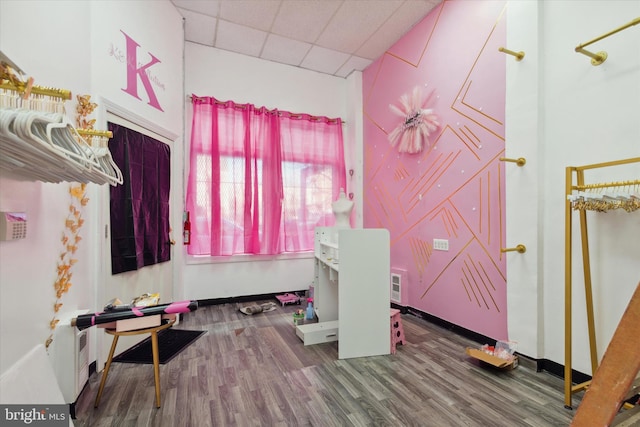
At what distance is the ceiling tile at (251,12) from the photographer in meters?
3.08

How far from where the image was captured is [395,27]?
3.45 m

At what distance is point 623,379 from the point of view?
33.9 inches

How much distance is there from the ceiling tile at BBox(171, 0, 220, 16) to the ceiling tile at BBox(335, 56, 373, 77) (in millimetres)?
1864

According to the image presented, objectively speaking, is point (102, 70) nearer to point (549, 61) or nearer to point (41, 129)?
point (41, 129)

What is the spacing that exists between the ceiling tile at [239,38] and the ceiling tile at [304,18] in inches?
11.0

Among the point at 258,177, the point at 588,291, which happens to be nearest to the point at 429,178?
the point at 588,291

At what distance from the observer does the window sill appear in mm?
3766

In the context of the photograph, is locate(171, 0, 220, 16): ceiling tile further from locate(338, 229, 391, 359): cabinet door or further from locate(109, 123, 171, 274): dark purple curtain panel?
locate(338, 229, 391, 359): cabinet door

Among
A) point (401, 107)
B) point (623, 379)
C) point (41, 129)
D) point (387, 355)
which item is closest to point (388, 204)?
point (401, 107)

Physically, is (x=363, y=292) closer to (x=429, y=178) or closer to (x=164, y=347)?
(x=429, y=178)

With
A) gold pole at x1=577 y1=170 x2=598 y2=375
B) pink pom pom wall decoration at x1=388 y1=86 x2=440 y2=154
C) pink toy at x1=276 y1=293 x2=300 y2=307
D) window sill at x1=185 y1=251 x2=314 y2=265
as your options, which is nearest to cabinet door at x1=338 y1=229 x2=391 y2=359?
gold pole at x1=577 y1=170 x2=598 y2=375

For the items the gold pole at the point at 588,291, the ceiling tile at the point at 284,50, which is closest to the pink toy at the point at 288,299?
the gold pole at the point at 588,291

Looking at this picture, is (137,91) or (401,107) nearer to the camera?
(137,91)

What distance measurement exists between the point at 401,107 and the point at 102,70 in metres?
2.99
